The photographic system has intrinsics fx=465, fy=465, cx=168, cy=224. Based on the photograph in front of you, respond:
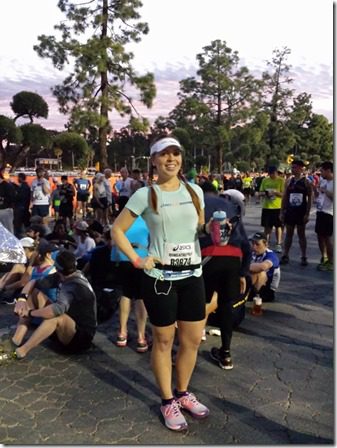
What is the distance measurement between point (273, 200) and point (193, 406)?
6.17 metres

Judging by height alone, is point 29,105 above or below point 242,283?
above

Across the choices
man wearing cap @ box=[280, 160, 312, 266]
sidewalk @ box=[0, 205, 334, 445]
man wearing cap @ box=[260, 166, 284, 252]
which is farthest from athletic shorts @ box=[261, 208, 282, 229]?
sidewalk @ box=[0, 205, 334, 445]

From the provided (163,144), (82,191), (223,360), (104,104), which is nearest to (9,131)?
(104,104)

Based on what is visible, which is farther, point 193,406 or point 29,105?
point 29,105

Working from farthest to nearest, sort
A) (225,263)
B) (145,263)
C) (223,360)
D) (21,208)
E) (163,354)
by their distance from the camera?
(21,208) < (223,360) < (225,263) < (163,354) < (145,263)

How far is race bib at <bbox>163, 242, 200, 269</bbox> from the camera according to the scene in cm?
266

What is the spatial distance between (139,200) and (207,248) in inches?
40.4

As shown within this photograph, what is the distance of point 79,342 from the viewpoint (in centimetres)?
393

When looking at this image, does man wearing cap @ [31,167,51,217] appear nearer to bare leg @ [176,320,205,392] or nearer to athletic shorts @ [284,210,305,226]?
athletic shorts @ [284,210,305,226]

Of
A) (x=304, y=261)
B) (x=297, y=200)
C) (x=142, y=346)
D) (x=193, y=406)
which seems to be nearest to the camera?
(x=193, y=406)

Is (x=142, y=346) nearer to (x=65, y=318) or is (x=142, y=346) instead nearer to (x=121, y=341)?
(x=121, y=341)

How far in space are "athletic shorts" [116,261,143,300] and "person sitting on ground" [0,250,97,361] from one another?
1.03ft

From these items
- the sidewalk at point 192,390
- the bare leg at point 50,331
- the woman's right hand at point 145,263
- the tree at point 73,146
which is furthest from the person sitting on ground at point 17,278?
the tree at point 73,146

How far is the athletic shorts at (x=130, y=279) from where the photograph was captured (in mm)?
3959
